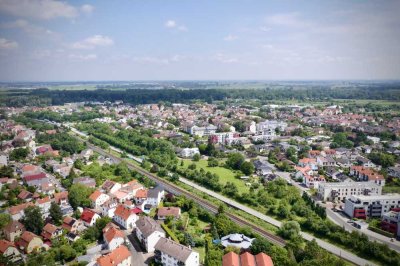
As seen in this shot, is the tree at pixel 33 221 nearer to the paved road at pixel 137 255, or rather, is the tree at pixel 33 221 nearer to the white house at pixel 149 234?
the paved road at pixel 137 255

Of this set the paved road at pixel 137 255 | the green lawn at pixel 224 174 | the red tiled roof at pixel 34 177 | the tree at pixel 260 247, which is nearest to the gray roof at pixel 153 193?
the paved road at pixel 137 255

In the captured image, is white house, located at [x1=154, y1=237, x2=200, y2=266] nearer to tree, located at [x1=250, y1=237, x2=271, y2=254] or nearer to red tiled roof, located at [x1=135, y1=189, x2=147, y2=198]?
tree, located at [x1=250, y1=237, x2=271, y2=254]

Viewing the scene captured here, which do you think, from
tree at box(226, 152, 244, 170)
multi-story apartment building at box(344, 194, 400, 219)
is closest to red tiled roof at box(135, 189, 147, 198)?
tree at box(226, 152, 244, 170)

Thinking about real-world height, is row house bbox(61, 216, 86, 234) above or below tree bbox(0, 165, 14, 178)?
below

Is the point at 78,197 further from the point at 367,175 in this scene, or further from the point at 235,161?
the point at 367,175

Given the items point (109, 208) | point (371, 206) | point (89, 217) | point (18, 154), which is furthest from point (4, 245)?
point (371, 206)

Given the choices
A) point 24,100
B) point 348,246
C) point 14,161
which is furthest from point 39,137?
point 24,100
